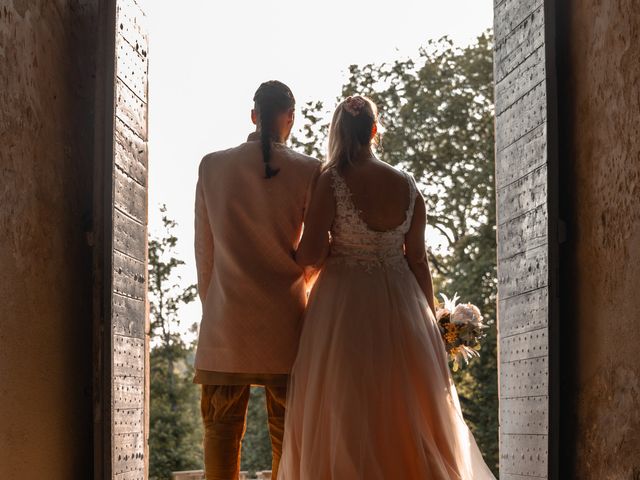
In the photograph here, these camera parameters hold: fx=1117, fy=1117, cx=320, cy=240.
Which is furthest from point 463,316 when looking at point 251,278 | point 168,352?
point 168,352

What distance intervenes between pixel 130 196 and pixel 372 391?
1539mm

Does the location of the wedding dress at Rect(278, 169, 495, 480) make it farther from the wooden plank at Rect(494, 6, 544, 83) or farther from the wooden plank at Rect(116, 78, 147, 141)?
the wooden plank at Rect(116, 78, 147, 141)

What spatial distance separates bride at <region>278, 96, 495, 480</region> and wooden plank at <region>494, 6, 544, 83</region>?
918 mm

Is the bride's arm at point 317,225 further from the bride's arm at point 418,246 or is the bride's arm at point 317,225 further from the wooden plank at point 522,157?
the wooden plank at point 522,157

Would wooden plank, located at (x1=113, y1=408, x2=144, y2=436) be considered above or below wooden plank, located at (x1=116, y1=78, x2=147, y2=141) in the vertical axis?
below

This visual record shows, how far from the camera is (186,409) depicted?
58.5 feet

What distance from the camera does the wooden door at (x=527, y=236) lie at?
5.07 metres

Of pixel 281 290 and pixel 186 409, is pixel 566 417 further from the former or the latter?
pixel 186 409

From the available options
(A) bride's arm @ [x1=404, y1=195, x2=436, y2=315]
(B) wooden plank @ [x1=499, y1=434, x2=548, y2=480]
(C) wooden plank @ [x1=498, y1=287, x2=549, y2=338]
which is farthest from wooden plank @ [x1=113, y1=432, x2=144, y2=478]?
(C) wooden plank @ [x1=498, y1=287, x2=549, y2=338]

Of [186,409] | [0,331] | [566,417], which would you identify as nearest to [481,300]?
[186,409]

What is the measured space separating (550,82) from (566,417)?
5.08ft

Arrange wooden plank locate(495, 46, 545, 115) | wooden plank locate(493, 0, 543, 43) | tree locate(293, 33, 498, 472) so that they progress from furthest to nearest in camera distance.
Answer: tree locate(293, 33, 498, 472) → wooden plank locate(493, 0, 543, 43) → wooden plank locate(495, 46, 545, 115)

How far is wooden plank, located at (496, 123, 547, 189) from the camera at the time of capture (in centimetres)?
521

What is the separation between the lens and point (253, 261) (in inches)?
192
